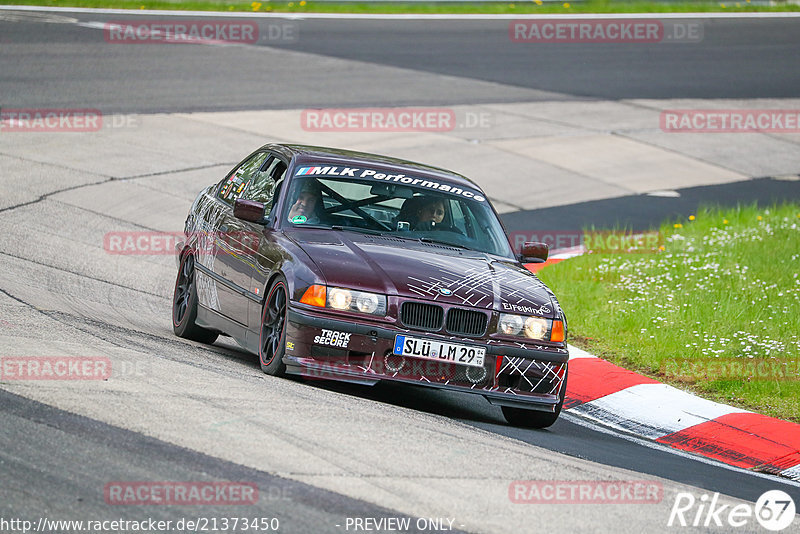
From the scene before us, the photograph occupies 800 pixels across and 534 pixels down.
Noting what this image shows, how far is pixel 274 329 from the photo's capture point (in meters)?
7.78

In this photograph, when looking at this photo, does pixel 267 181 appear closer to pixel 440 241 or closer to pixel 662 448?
pixel 440 241

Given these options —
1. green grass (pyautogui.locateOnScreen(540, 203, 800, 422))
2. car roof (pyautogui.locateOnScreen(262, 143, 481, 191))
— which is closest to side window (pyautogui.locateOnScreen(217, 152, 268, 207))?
car roof (pyautogui.locateOnScreen(262, 143, 481, 191))

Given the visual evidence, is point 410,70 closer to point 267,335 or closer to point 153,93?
point 153,93

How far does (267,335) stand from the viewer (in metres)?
7.90

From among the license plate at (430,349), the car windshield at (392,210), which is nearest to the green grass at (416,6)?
the car windshield at (392,210)

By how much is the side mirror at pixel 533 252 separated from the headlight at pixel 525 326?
118 centimetres

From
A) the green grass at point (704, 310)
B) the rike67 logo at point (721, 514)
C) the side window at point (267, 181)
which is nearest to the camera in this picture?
the rike67 logo at point (721, 514)

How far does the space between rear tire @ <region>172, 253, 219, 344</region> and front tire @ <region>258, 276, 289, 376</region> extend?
5.26 ft

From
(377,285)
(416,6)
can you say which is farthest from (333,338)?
(416,6)

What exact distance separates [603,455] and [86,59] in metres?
17.2

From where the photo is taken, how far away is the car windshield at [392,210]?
8.54m

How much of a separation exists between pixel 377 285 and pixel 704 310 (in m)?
4.56

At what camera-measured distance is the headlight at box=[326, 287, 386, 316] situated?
7379 mm

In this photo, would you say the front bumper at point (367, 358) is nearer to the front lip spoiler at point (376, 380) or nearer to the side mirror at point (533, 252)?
the front lip spoiler at point (376, 380)
